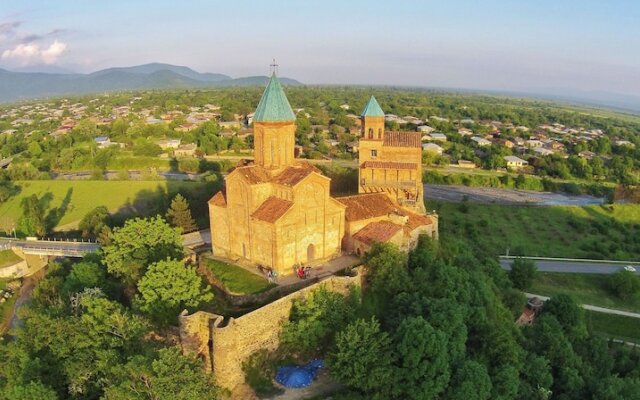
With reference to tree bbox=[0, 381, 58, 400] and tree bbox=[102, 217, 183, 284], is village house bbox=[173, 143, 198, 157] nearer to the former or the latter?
tree bbox=[102, 217, 183, 284]

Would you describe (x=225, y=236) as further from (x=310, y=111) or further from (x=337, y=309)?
(x=310, y=111)

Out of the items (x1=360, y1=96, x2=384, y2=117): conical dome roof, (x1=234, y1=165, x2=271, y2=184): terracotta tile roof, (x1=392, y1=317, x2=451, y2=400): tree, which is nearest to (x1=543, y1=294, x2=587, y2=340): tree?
(x1=392, y1=317, x2=451, y2=400): tree

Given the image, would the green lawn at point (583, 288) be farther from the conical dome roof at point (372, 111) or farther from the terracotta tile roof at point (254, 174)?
the terracotta tile roof at point (254, 174)

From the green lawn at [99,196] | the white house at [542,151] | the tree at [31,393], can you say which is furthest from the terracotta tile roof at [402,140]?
the white house at [542,151]

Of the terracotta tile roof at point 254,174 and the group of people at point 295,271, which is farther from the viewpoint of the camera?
the terracotta tile roof at point 254,174

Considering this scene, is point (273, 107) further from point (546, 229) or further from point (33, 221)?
point (546, 229)

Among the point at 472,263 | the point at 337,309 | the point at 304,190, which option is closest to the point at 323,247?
the point at 304,190
